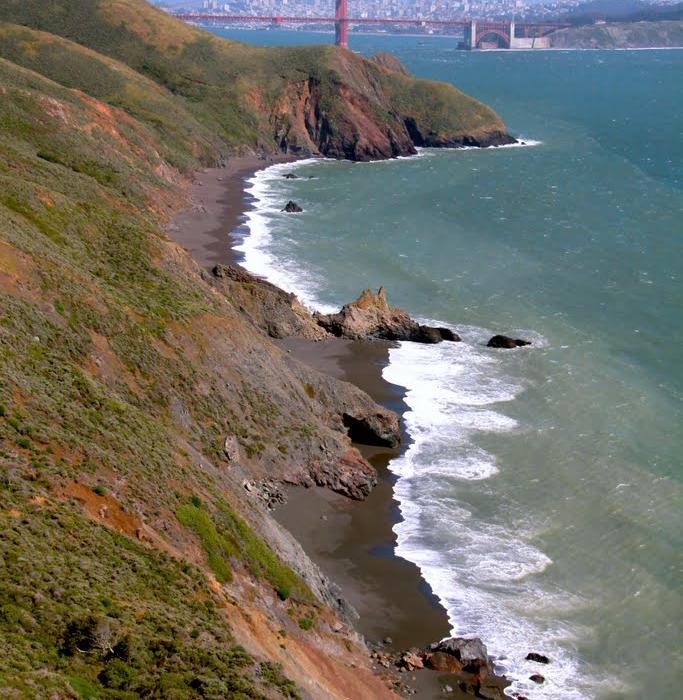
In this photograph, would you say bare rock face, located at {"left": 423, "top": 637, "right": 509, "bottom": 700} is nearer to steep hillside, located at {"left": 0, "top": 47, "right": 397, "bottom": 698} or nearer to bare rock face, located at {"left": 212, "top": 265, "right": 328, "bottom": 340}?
steep hillside, located at {"left": 0, "top": 47, "right": 397, "bottom": 698}

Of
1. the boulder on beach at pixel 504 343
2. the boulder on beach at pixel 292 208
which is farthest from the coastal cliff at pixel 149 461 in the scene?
the boulder on beach at pixel 292 208

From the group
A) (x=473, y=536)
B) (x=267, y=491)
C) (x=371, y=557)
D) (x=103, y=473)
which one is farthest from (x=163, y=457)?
(x=473, y=536)

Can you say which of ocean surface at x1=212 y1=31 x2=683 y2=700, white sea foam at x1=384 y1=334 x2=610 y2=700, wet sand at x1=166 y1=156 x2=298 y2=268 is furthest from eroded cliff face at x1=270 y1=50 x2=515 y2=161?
white sea foam at x1=384 y1=334 x2=610 y2=700

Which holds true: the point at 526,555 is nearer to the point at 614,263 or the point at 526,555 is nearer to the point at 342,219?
the point at 614,263

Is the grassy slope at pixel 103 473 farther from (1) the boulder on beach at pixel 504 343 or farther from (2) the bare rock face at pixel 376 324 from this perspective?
(1) the boulder on beach at pixel 504 343

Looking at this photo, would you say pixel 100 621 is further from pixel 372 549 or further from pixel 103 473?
pixel 372 549

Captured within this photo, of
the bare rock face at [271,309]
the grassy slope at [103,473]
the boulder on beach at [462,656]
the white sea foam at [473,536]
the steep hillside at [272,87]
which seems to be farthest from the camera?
the steep hillside at [272,87]
